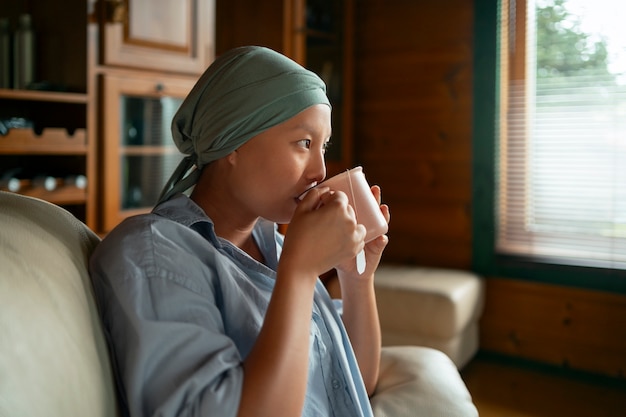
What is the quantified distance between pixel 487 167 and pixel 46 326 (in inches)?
104

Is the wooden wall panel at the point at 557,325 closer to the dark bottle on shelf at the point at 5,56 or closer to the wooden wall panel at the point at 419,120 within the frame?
the wooden wall panel at the point at 419,120

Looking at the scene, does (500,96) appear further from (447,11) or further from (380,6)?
(380,6)

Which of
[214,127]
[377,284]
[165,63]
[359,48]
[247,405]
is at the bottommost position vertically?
[377,284]

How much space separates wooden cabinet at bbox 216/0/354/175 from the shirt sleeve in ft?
7.29

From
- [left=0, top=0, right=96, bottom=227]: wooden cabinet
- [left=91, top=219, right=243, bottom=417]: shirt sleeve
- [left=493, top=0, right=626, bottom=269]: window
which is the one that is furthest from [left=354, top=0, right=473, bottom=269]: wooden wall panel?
[left=91, top=219, right=243, bottom=417]: shirt sleeve

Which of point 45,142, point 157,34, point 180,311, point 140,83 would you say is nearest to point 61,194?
point 45,142

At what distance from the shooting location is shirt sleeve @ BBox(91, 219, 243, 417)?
30.3 inches

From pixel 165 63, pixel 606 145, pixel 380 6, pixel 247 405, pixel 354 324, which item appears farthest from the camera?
pixel 380 6

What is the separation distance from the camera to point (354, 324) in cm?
121

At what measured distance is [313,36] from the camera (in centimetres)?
314

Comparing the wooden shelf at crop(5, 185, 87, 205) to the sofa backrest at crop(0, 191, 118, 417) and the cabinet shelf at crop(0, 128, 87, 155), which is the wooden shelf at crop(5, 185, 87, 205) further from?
the sofa backrest at crop(0, 191, 118, 417)

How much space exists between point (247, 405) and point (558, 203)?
248 centimetres

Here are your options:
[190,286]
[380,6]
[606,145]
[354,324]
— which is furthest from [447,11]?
[190,286]

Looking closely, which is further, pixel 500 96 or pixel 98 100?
pixel 500 96
